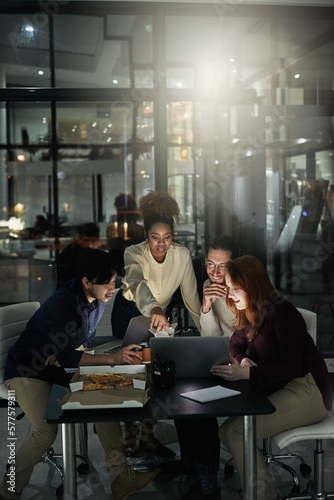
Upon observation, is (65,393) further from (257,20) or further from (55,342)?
(257,20)

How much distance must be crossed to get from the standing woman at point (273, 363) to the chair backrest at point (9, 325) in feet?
5.18

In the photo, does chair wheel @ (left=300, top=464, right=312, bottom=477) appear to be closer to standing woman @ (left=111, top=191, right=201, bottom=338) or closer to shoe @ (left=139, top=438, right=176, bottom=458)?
shoe @ (left=139, top=438, right=176, bottom=458)

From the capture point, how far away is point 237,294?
9.64 ft

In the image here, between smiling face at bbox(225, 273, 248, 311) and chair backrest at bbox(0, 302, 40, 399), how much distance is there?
1.60 metres

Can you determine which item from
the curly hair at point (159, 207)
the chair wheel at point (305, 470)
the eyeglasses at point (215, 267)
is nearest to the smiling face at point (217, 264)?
the eyeglasses at point (215, 267)

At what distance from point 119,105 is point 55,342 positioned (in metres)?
4.55

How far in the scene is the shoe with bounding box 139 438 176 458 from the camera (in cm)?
375

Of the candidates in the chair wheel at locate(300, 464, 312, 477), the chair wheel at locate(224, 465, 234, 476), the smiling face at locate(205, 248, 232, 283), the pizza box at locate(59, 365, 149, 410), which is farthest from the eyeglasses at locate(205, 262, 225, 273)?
the chair wheel at locate(300, 464, 312, 477)

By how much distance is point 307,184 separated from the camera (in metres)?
8.54

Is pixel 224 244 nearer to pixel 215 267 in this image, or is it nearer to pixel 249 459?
pixel 215 267

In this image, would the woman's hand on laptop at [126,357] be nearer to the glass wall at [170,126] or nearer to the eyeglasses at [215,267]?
the eyeglasses at [215,267]

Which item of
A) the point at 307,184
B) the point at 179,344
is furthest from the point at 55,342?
the point at 307,184

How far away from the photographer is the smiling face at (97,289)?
3.19m

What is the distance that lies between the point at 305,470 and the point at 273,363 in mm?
1091
